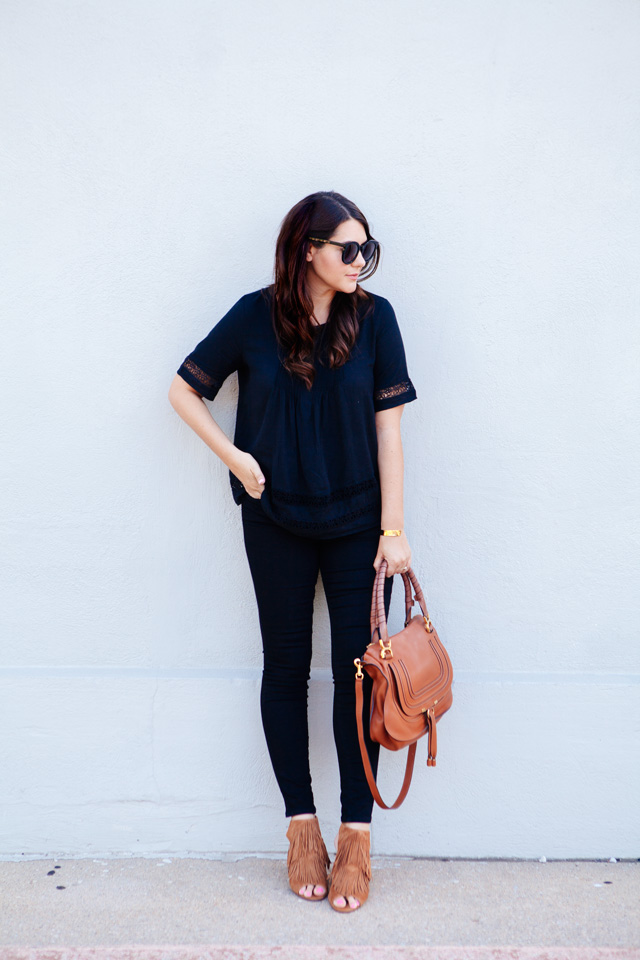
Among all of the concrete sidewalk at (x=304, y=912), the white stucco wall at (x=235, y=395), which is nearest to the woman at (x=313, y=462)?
the concrete sidewalk at (x=304, y=912)

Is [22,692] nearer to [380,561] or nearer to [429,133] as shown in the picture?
[380,561]

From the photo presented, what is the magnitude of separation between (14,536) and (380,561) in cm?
136

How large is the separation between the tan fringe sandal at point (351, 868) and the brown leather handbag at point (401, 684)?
0.80 ft

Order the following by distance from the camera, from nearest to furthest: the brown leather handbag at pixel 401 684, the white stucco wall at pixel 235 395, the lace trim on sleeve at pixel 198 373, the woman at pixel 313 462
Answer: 1. the brown leather handbag at pixel 401 684
2. the woman at pixel 313 462
3. the lace trim on sleeve at pixel 198 373
4. the white stucco wall at pixel 235 395

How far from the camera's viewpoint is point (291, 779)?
2.41 metres

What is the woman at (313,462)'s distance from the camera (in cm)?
225

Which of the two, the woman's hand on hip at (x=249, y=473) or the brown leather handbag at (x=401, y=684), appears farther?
the woman's hand on hip at (x=249, y=473)

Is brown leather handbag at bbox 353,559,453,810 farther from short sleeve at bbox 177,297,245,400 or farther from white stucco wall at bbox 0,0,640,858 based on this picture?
short sleeve at bbox 177,297,245,400

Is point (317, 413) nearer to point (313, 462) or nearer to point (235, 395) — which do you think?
point (313, 462)

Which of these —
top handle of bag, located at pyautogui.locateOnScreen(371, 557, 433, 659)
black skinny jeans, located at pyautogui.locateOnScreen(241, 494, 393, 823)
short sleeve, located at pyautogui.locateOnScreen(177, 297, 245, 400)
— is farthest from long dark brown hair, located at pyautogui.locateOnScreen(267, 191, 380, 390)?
top handle of bag, located at pyautogui.locateOnScreen(371, 557, 433, 659)

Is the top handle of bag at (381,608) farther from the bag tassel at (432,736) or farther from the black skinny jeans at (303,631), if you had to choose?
the bag tassel at (432,736)

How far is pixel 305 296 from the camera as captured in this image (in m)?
2.24

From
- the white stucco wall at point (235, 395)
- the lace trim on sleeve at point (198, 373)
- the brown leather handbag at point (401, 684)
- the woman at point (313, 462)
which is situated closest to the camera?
the brown leather handbag at point (401, 684)

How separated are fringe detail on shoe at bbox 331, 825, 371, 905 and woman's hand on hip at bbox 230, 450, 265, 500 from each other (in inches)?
45.0
